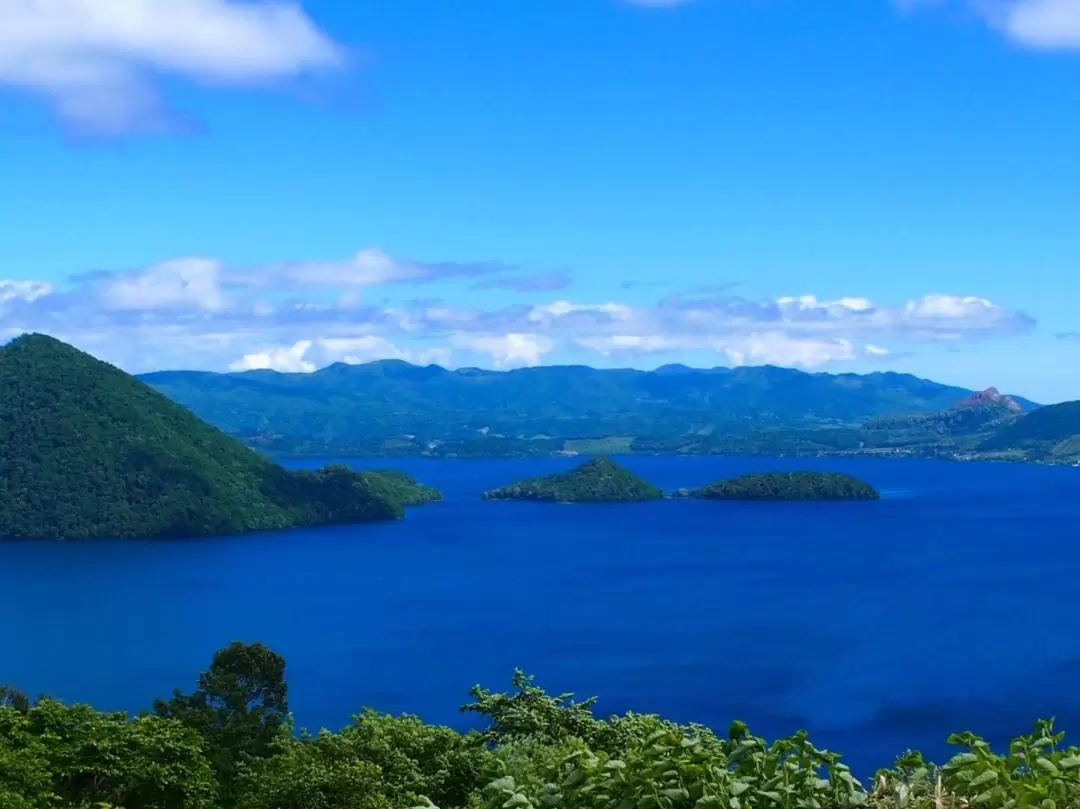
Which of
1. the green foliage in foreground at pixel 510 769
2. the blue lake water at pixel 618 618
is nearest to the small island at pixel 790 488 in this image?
the blue lake water at pixel 618 618

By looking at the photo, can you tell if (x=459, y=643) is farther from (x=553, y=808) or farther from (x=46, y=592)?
(x=553, y=808)

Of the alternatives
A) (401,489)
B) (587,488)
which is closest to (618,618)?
(401,489)

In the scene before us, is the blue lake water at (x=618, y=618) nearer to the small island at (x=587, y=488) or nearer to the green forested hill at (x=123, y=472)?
the green forested hill at (x=123, y=472)

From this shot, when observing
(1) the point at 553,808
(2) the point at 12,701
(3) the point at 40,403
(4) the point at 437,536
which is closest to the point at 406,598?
(4) the point at 437,536

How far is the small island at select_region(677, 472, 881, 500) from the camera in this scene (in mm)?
164250

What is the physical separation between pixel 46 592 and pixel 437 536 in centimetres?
4668

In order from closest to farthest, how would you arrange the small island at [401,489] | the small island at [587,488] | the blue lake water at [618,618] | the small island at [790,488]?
the blue lake water at [618,618] < the small island at [401,489] < the small island at [790,488] < the small island at [587,488]

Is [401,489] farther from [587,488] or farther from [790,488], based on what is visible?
[790,488]

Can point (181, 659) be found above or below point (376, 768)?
below

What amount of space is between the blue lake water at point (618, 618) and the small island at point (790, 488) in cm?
2473

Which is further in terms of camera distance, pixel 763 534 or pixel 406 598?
pixel 763 534

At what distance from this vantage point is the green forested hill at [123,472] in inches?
4820

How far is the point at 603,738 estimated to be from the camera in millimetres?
20219

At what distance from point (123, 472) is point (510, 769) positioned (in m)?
123
